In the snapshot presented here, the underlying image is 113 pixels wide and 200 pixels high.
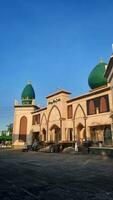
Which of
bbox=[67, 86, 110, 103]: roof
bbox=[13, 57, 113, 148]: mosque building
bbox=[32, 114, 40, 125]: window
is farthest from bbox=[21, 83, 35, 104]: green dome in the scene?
bbox=[67, 86, 110, 103]: roof

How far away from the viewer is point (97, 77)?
3372 cm

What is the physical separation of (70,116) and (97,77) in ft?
26.1

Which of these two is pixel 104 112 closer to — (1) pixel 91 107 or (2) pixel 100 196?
(1) pixel 91 107

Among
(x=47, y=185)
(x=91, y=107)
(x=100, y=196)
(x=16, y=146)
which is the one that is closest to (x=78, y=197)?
(x=100, y=196)

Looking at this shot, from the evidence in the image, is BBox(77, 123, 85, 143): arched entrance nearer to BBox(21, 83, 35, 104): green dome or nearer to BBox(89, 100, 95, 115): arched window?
BBox(89, 100, 95, 115): arched window

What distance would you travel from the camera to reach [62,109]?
35000 millimetres

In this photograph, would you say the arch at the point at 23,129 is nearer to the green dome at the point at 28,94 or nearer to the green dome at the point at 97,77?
the green dome at the point at 28,94

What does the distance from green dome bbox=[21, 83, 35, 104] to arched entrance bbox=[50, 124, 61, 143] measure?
471 inches

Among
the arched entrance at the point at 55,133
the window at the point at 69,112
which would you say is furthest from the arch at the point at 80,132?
the arched entrance at the point at 55,133

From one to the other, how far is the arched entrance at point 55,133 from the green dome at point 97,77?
980cm

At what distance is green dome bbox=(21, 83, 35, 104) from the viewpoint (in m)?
47.2

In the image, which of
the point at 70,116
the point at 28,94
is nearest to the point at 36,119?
the point at 28,94

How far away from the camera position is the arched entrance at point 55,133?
119 feet

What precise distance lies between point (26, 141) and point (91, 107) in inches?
769
